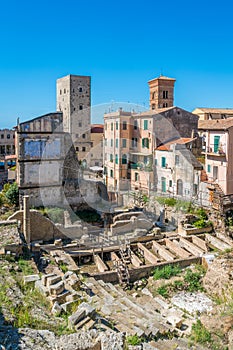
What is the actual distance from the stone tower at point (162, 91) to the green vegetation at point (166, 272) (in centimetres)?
3084

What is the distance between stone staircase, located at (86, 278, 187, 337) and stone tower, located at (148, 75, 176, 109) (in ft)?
108

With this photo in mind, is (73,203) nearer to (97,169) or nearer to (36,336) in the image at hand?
(97,169)

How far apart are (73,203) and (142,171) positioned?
26.4 feet

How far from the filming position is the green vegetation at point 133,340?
812 centimetres

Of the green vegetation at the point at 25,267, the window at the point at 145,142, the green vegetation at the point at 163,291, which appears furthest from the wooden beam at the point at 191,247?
the window at the point at 145,142

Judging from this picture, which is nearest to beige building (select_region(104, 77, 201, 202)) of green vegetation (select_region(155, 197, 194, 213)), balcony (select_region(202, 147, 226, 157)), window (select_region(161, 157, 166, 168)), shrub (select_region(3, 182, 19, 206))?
window (select_region(161, 157, 166, 168))

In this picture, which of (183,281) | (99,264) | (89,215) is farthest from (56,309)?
(89,215)

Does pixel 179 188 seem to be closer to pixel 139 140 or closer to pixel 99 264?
pixel 139 140

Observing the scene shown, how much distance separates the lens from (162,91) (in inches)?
1775

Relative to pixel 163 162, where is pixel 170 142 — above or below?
above

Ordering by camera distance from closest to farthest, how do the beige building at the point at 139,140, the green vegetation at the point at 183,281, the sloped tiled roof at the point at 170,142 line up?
the green vegetation at the point at 183,281
the sloped tiled roof at the point at 170,142
the beige building at the point at 139,140

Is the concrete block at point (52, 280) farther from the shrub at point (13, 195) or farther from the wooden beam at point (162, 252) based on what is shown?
the shrub at point (13, 195)

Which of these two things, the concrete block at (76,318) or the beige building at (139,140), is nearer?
the concrete block at (76,318)

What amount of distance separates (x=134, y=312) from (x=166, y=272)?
5640 millimetres
